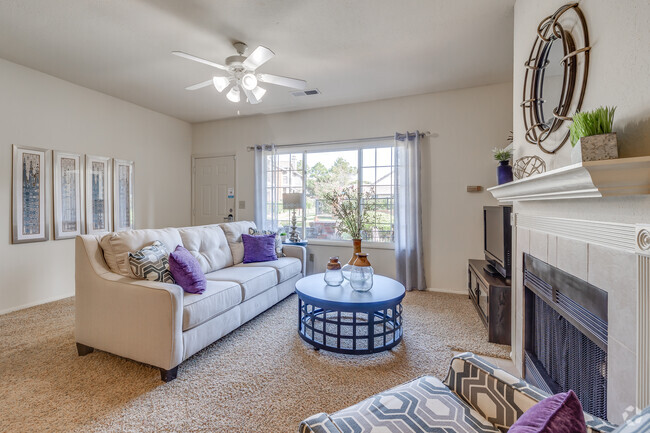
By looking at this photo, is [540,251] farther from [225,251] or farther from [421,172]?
[225,251]

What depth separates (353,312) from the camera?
2145 millimetres

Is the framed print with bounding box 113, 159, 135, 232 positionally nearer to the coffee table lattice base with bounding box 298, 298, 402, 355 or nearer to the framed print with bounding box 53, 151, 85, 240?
the framed print with bounding box 53, 151, 85, 240

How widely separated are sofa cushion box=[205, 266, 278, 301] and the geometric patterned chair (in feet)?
5.91

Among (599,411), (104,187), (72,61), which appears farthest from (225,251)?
(599,411)

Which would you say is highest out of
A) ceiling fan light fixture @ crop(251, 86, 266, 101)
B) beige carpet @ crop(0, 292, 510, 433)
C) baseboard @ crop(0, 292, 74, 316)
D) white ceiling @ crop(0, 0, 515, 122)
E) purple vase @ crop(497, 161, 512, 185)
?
white ceiling @ crop(0, 0, 515, 122)

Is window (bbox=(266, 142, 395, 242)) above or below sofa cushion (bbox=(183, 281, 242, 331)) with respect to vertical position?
above

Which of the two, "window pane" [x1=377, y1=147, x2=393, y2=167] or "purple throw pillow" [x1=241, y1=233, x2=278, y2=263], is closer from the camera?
"purple throw pillow" [x1=241, y1=233, x2=278, y2=263]

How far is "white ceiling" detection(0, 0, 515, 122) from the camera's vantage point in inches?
90.2

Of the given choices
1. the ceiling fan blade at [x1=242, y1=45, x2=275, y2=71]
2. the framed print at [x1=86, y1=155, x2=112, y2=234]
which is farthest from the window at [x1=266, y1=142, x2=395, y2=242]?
the framed print at [x1=86, y1=155, x2=112, y2=234]

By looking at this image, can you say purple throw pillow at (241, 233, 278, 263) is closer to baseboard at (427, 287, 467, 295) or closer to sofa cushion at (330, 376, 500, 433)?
baseboard at (427, 287, 467, 295)

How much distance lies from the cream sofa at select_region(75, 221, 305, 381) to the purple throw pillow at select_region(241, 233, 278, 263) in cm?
63

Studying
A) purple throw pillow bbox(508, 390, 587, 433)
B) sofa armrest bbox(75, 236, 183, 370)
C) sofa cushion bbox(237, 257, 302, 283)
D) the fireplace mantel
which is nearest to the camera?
purple throw pillow bbox(508, 390, 587, 433)

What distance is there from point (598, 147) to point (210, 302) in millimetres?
2312

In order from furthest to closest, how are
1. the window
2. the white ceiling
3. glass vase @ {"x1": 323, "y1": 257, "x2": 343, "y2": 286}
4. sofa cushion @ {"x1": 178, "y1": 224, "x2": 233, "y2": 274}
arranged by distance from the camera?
the window < sofa cushion @ {"x1": 178, "y1": 224, "x2": 233, "y2": 274} < glass vase @ {"x1": 323, "y1": 257, "x2": 343, "y2": 286} < the white ceiling
